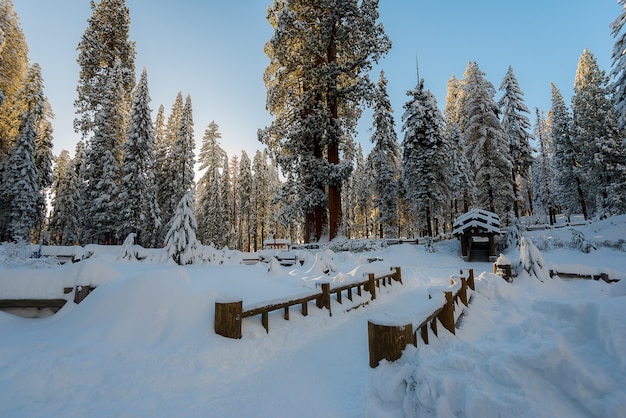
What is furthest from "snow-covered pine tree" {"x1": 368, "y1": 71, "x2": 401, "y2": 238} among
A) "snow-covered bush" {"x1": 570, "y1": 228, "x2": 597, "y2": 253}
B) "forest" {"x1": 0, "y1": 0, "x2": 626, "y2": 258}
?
"snow-covered bush" {"x1": 570, "y1": 228, "x2": 597, "y2": 253}

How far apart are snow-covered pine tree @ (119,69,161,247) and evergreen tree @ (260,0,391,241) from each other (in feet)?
40.9

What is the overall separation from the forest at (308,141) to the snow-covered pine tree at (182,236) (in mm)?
89

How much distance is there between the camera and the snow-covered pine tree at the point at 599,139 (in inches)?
981

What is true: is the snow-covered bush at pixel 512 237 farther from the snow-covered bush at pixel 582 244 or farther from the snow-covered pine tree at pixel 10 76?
the snow-covered pine tree at pixel 10 76

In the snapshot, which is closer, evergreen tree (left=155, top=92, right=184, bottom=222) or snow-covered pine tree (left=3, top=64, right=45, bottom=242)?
snow-covered pine tree (left=3, top=64, right=45, bottom=242)

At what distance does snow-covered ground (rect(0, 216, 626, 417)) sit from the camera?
2.27 m

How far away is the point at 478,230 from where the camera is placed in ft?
60.9

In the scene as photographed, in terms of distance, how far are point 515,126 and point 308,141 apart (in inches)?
896


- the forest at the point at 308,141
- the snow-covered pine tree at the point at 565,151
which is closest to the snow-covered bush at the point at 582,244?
the forest at the point at 308,141

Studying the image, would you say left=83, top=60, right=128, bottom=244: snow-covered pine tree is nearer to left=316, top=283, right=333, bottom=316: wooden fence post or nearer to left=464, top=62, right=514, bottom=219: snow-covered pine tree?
left=316, top=283, right=333, bottom=316: wooden fence post

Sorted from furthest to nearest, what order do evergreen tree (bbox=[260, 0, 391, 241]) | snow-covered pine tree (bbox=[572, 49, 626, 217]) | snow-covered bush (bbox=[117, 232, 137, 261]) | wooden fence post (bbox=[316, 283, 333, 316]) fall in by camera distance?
snow-covered pine tree (bbox=[572, 49, 626, 217])
evergreen tree (bbox=[260, 0, 391, 241])
snow-covered bush (bbox=[117, 232, 137, 261])
wooden fence post (bbox=[316, 283, 333, 316])

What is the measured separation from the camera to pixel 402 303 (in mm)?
8266

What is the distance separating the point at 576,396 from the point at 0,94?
100.0 ft

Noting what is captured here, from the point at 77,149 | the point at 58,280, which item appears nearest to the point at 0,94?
the point at 77,149
